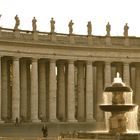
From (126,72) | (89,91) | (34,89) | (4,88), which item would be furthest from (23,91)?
(126,72)

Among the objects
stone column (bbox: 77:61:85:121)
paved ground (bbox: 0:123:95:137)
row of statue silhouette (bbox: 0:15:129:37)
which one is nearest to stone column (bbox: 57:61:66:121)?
stone column (bbox: 77:61:85:121)

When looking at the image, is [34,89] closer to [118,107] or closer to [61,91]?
[61,91]

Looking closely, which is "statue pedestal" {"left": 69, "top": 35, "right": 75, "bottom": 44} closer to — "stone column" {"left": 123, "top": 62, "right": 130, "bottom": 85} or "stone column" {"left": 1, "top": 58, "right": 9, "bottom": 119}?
"stone column" {"left": 123, "top": 62, "right": 130, "bottom": 85}

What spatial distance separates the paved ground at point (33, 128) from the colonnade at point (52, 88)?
3593 millimetres

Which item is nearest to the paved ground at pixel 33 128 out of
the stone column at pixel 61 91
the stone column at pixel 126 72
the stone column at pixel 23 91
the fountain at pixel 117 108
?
the stone column at pixel 61 91

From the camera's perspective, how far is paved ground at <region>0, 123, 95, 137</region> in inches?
3282

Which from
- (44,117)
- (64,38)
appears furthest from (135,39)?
(44,117)

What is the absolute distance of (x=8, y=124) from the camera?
86.8 meters

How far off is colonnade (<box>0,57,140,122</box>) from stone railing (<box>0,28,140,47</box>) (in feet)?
10.0

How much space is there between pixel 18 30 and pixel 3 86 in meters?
9.13

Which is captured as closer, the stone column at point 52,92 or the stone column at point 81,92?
the stone column at point 52,92

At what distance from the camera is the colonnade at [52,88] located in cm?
9519

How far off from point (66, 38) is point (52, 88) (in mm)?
8592

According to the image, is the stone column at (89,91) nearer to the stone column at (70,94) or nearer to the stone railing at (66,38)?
the stone column at (70,94)
